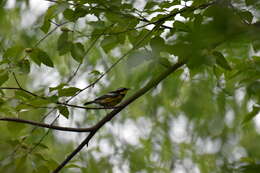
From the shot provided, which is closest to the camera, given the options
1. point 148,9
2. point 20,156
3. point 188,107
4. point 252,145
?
point 148,9

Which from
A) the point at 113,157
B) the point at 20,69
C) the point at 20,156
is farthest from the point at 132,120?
the point at 20,69

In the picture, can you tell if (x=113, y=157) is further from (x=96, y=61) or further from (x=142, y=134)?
(x=96, y=61)

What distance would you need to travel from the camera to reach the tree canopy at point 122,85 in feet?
Answer: 6.45

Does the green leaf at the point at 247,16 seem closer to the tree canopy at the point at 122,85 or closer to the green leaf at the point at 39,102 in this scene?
the tree canopy at the point at 122,85

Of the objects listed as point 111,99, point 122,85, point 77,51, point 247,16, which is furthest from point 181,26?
point 122,85

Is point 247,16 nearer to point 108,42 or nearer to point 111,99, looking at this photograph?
point 108,42

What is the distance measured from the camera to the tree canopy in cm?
197

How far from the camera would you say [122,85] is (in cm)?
483

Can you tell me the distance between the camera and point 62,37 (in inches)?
88.7

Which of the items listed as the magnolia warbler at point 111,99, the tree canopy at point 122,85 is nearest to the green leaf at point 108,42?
the tree canopy at point 122,85

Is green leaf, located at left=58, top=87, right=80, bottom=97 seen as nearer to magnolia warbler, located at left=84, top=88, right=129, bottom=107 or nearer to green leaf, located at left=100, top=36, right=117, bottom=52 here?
green leaf, located at left=100, top=36, right=117, bottom=52

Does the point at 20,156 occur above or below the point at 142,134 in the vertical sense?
above

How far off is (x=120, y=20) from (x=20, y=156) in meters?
1.05

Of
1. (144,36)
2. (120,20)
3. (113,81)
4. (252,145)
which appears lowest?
(252,145)
